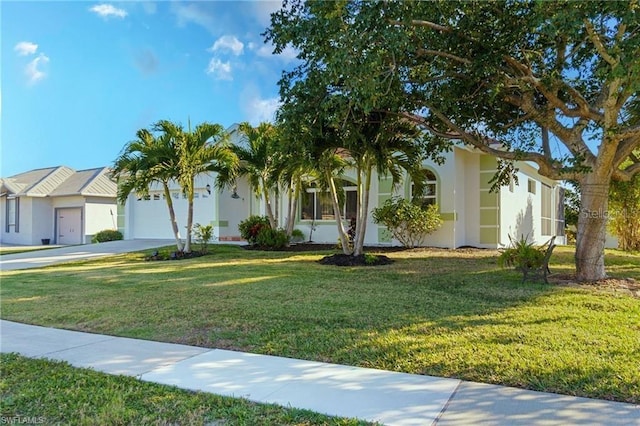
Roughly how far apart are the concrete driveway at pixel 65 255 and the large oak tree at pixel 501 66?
1168 cm

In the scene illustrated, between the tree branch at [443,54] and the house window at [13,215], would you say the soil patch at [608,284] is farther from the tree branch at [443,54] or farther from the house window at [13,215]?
the house window at [13,215]

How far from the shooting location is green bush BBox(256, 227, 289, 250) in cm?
1695

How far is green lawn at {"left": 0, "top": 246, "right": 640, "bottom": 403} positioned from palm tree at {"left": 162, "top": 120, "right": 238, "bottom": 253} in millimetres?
4465

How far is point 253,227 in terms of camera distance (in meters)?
18.0

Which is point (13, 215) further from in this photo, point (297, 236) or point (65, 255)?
point (297, 236)

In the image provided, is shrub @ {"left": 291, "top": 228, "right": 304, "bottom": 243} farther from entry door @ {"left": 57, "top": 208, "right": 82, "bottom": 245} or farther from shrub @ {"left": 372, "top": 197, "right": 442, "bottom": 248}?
entry door @ {"left": 57, "top": 208, "right": 82, "bottom": 245}

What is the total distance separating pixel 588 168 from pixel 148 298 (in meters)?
8.84

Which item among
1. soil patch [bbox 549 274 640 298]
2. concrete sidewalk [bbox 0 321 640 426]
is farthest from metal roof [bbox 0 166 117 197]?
soil patch [bbox 549 274 640 298]

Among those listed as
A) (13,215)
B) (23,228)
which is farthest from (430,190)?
(13,215)

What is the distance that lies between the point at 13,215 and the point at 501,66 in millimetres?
32406

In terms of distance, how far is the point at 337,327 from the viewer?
5883 millimetres

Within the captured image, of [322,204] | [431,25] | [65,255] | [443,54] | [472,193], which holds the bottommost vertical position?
[65,255]

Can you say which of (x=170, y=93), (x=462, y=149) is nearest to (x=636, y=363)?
(x=462, y=149)

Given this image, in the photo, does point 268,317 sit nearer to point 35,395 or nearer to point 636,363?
point 35,395
